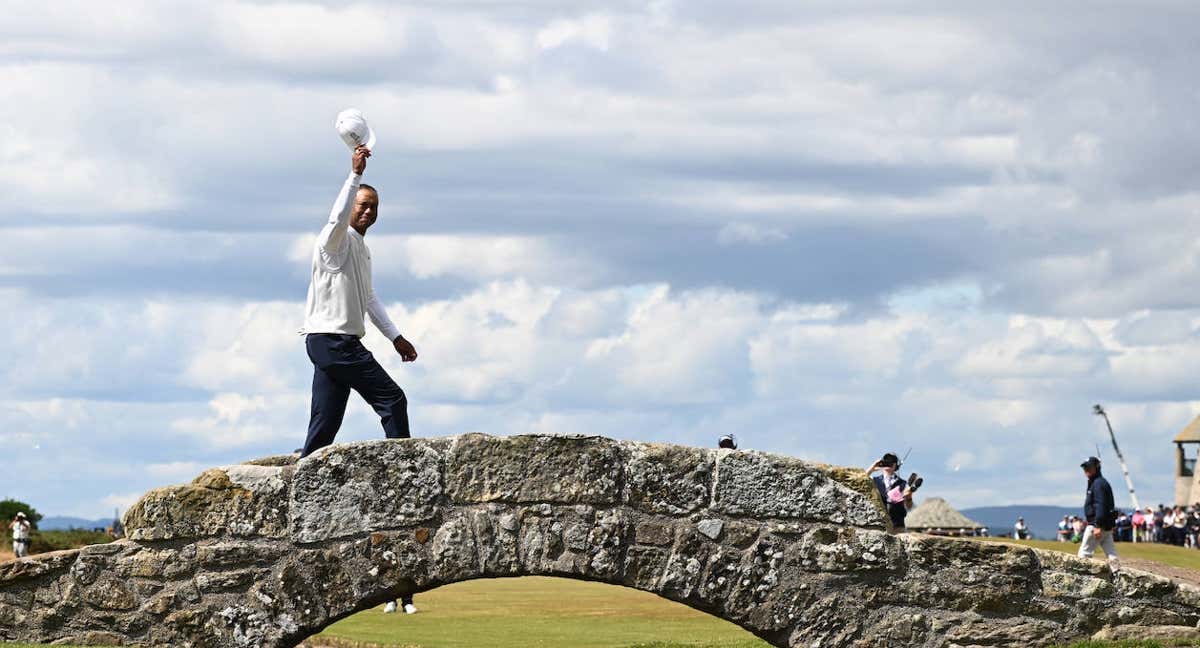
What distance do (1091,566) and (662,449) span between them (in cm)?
340

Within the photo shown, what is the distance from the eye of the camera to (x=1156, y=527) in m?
64.0

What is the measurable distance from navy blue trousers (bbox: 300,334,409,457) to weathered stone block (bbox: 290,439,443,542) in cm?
42

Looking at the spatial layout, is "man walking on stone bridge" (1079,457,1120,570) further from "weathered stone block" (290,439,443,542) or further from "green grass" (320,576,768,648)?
"weathered stone block" (290,439,443,542)

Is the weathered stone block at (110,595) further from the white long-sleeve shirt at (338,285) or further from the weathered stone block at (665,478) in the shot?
the weathered stone block at (665,478)

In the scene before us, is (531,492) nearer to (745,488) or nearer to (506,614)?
(745,488)

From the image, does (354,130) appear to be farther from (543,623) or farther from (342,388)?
(543,623)

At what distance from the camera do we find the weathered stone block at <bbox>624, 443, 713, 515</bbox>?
12578mm

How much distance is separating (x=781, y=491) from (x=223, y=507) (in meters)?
4.09

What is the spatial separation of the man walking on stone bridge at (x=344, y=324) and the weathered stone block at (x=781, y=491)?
8.05ft

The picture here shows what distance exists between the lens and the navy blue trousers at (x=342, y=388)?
12773 mm

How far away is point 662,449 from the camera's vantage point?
41.4 ft

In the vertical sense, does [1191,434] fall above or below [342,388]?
above

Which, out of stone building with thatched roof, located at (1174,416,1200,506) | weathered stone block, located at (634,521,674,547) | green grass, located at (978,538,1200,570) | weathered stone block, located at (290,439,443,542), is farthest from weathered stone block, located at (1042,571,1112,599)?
stone building with thatched roof, located at (1174,416,1200,506)

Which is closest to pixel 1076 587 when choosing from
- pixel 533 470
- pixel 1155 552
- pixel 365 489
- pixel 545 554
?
pixel 545 554
